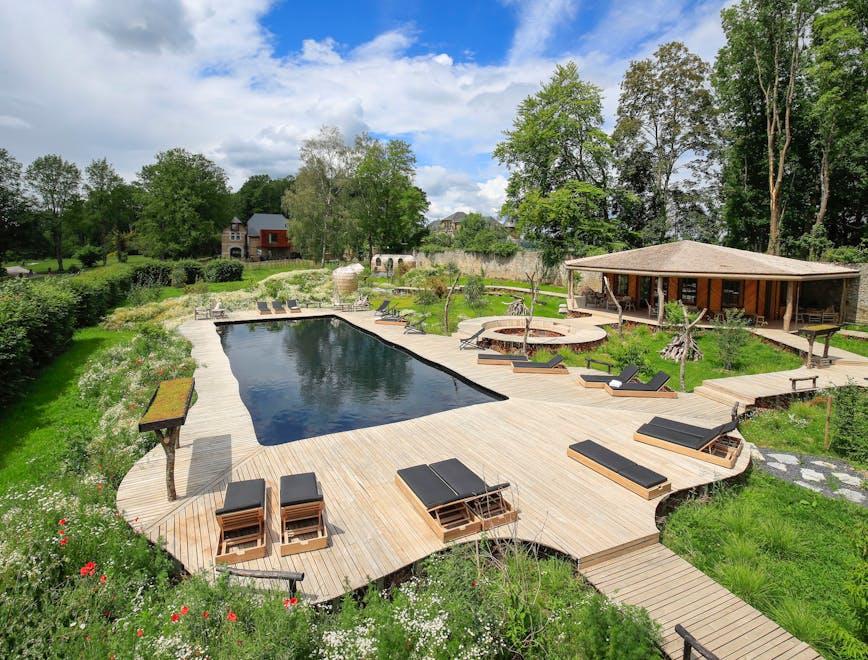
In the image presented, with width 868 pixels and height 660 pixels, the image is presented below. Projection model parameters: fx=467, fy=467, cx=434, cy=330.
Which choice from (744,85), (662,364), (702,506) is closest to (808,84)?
(744,85)

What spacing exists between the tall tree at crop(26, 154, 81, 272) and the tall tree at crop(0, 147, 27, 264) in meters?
2.42

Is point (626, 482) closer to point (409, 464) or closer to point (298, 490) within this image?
point (409, 464)

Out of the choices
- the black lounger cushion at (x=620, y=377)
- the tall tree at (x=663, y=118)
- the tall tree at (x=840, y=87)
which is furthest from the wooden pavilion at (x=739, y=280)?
the tall tree at (x=663, y=118)

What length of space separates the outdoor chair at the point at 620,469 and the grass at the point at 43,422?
8.18 metres

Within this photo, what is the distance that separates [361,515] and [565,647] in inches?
117

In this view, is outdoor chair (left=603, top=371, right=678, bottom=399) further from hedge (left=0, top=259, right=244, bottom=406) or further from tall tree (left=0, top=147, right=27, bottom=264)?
tall tree (left=0, top=147, right=27, bottom=264)

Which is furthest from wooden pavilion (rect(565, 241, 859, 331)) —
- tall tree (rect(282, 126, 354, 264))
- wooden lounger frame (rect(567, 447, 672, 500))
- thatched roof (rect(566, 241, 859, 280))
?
tall tree (rect(282, 126, 354, 264))

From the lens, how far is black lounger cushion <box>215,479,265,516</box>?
5.19 metres

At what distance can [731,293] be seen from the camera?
18766 millimetres

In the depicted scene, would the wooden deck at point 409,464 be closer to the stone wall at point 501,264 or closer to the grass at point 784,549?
the grass at point 784,549

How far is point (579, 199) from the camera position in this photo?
29.3 metres

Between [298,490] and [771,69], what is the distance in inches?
1204

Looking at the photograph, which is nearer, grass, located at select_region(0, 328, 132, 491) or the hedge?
grass, located at select_region(0, 328, 132, 491)

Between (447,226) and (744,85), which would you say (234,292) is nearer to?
(744,85)
